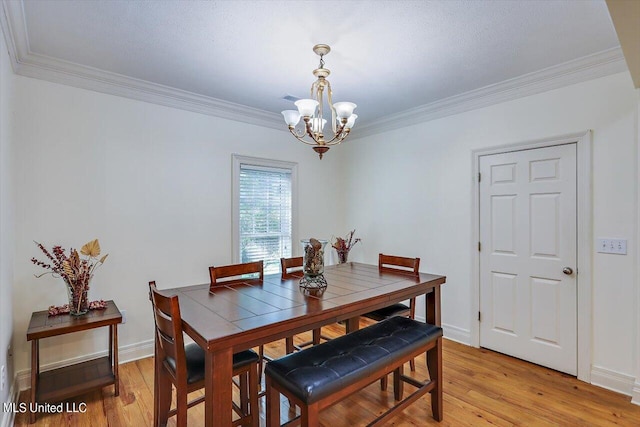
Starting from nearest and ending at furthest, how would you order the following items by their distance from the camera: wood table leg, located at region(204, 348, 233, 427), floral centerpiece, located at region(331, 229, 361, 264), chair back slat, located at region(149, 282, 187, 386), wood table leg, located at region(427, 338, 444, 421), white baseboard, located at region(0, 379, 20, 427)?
wood table leg, located at region(204, 348, 233, 427) → chair back slat, located at region(149, 282, 187, 386) → white baseboard, located at region(0, 379, 20, 427) → wood table leg, located at region(427, 338, 444, 421) → floral centerpiece, located at region(331, 229, 361, 264)

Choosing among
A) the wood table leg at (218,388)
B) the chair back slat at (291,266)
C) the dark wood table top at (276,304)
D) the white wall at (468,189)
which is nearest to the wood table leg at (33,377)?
the dark wood table top at (276,304)

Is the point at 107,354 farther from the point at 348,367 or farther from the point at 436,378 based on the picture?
the point at 436,378

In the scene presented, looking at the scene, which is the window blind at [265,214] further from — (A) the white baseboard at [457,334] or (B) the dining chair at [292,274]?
(A) the white baseboard at [457,334]

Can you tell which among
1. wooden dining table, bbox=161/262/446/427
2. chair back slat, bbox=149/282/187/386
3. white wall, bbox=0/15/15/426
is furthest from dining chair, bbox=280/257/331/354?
white wall, bbox=0/15/15/426

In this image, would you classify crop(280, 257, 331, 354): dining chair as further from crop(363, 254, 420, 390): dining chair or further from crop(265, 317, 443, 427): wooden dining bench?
crop(265, 317, 443, 427): wooden dining bench

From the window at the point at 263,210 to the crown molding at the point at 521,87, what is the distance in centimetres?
153

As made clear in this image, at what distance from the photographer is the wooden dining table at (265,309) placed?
1.37m

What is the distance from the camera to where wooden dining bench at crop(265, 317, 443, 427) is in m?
1.53

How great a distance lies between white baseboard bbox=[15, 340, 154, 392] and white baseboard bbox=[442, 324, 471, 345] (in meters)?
3.07

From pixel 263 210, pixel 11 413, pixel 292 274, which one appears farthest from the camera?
pixel 263 210

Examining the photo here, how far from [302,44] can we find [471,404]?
9.38 ft

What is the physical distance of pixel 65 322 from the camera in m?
2.28

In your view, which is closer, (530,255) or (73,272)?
(73,272)

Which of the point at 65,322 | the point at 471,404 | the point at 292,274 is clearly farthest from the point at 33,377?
the point at 471,404
